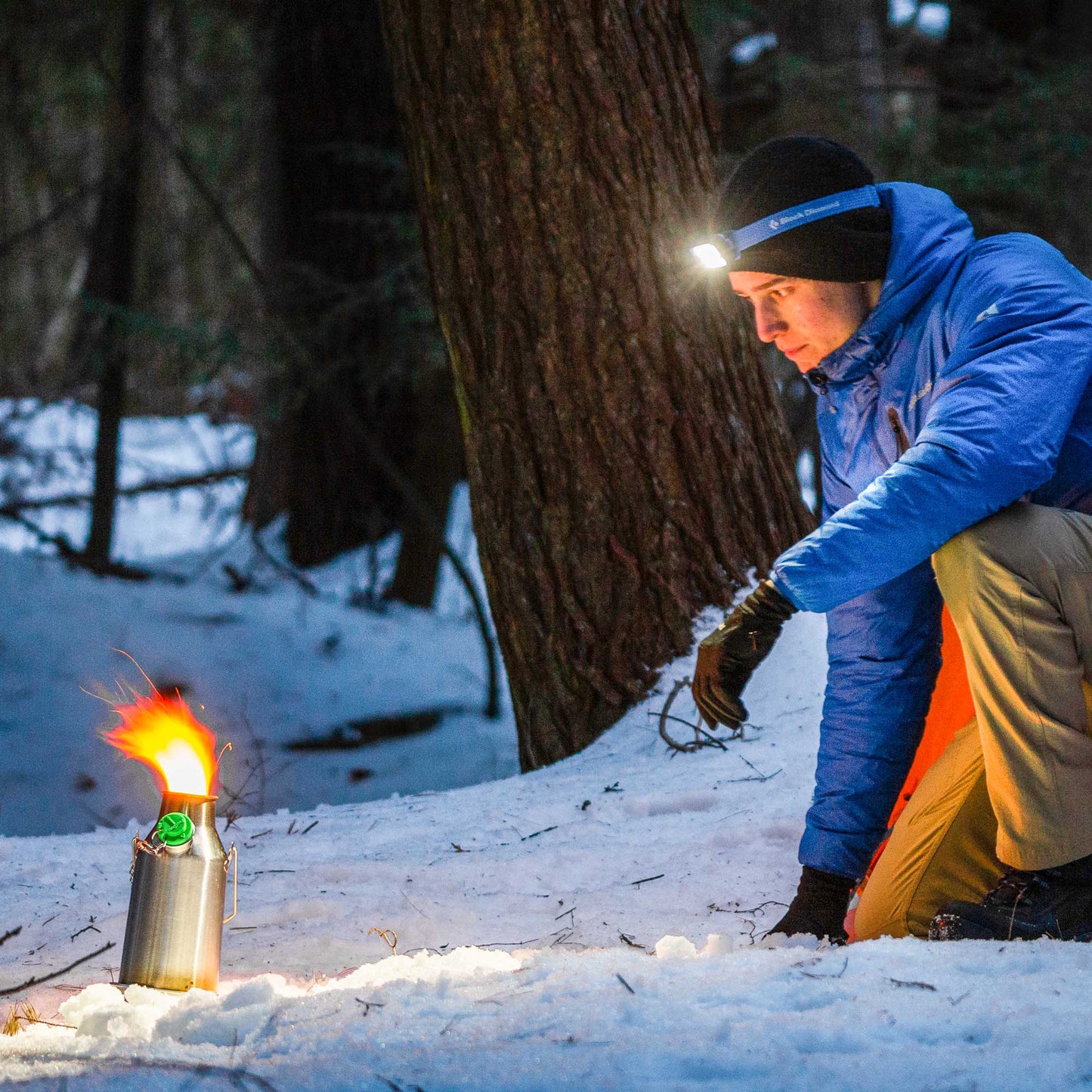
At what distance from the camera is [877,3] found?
9.95 meters

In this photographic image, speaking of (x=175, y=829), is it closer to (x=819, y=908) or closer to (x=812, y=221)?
(x=819, y=908)

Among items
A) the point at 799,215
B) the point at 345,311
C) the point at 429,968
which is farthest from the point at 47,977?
the point at 345,311

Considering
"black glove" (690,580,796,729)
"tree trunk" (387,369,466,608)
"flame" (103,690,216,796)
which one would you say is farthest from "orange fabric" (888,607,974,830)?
"tree trunk" (387,369,466,608)

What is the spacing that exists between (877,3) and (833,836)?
31.8 feet

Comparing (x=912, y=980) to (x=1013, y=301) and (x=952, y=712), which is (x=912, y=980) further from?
(x=1013, y=301)

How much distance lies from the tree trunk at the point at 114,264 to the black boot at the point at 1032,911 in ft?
20.0

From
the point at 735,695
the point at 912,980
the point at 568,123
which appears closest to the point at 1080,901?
the point at 912,980

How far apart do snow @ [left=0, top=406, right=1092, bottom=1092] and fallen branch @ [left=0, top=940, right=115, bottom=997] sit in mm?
14

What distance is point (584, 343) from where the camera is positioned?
3.57 meters

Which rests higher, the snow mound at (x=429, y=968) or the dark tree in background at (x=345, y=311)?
the dark tree in background at (x=345, y=311)

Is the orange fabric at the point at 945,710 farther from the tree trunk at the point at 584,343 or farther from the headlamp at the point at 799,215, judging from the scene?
the tree trunk at the point at 584,343

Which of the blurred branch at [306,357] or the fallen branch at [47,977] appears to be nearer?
the fallen branch at [47,977]

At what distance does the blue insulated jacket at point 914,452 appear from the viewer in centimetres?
188

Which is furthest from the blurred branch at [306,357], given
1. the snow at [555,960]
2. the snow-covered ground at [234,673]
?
the snow at [555,960]
